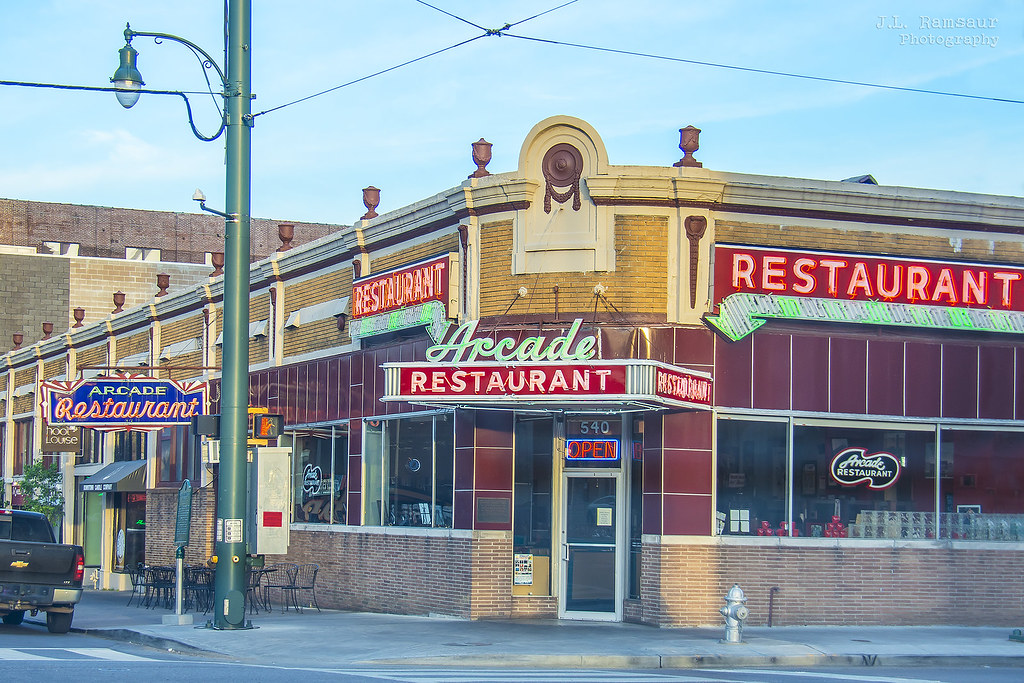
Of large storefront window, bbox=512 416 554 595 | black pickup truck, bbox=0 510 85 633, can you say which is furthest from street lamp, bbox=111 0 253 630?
large storefront window, bbox=512 416 554 595

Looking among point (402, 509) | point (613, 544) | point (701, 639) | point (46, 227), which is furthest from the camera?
point (46, 227)

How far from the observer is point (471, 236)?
20453mm

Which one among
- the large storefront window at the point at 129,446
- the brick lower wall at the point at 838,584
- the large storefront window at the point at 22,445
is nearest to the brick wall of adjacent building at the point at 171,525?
the large storefront window at the point at 129,446

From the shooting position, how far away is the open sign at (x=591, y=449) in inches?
787

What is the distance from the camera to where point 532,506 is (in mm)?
20359

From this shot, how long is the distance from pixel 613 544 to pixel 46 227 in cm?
5564

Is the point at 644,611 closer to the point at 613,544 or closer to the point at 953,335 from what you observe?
the point at 613,544

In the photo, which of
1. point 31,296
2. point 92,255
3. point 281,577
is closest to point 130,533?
point 281,577

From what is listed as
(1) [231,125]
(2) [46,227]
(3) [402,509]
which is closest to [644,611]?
(3) [402,509]

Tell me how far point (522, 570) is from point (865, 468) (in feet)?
18.4

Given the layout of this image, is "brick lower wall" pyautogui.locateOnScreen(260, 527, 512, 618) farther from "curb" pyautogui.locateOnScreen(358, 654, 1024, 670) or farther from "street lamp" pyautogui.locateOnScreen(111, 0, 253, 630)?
"curb" pyautogui.locateOnScreen(358, 654, 1024, 670)

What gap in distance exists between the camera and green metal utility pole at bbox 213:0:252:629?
59.9 feet

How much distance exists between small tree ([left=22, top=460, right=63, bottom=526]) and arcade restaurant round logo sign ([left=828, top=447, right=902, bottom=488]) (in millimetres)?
27093

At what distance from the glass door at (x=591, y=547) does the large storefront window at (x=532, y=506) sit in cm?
30
